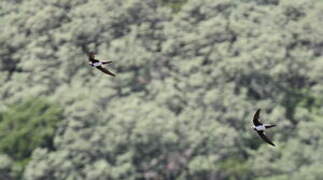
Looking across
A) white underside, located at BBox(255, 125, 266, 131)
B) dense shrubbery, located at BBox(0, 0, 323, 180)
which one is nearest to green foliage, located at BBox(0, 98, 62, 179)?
dense shrubbery, located at BBox(0, 0, 323, 180)

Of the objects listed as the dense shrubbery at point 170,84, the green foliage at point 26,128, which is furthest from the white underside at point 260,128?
the green foliage at point 26,128

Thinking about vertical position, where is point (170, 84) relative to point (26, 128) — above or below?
above

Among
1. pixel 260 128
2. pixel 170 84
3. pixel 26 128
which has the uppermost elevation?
pixel 260 128

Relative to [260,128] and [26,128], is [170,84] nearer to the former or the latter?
[26,128]

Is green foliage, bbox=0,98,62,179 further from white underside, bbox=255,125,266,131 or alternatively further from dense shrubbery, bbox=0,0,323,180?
white underside, bbox=255,125,266,131

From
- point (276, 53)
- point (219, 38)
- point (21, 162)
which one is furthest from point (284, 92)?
point (21, 162)

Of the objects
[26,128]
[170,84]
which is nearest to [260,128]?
[26,128]

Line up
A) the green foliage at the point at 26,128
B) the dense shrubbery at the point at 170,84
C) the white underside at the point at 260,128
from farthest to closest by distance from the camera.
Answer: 1. the green foliage at the point at 26,128
2. the dense shrubbery at the point at 170,84
3. the white underside at the point at 260,128

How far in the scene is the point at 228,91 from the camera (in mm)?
35188

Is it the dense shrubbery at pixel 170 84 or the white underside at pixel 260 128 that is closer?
→ the white underside at pixel 260 128

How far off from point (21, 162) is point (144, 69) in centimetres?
756

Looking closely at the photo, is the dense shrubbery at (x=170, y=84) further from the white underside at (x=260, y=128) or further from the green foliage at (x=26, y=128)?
the white underside at (x=260, y=128)

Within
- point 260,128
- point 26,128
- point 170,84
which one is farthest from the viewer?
point 170,84

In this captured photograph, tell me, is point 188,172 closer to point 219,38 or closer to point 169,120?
point 169,120
